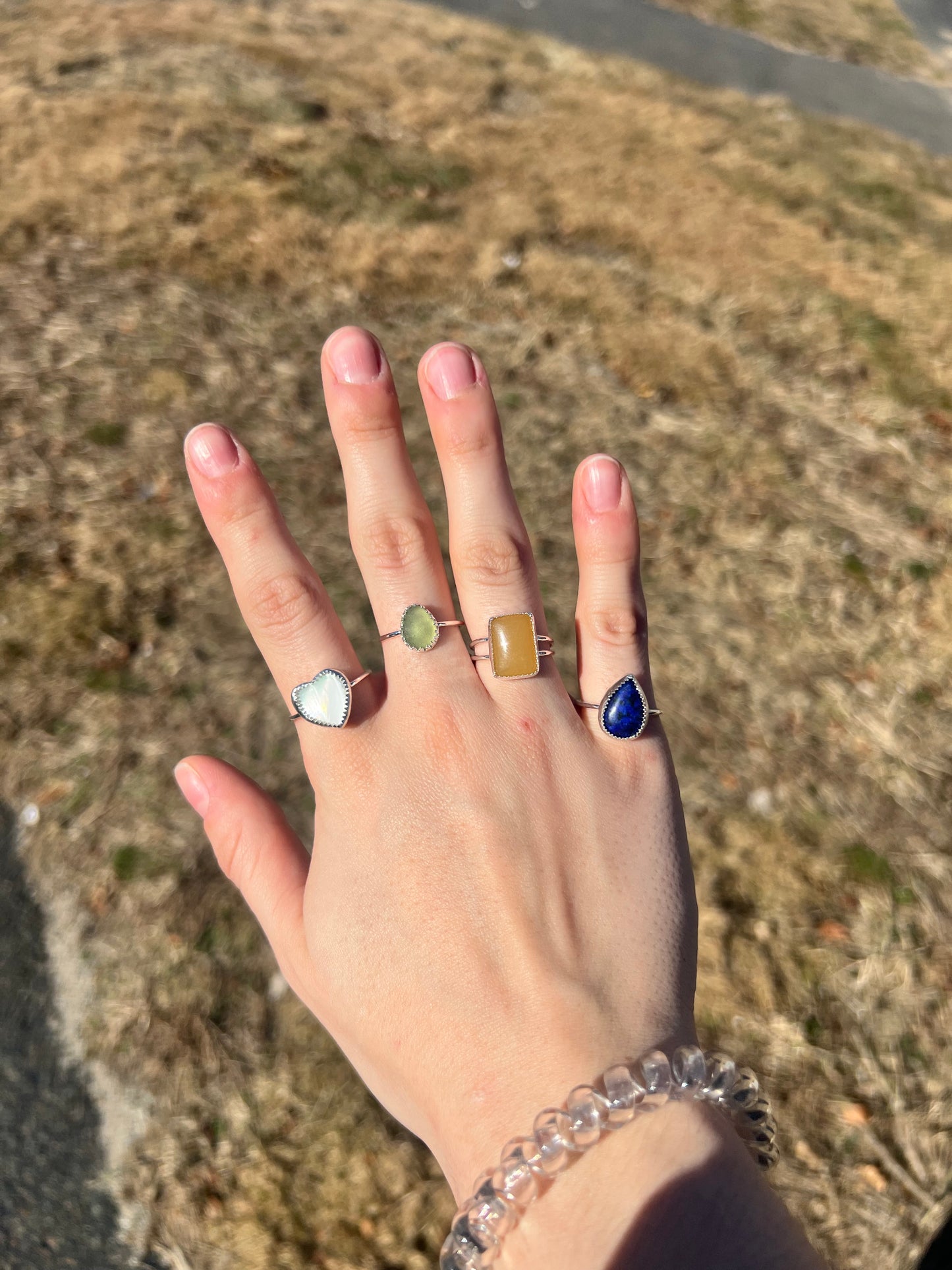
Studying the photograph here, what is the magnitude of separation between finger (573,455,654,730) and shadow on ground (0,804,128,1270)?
5.37 feet

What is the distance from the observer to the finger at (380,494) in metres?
1.83

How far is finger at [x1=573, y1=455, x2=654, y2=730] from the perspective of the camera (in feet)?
5.95

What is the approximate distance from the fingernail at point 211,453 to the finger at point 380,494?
0.23 m

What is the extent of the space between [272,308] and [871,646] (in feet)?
9.49

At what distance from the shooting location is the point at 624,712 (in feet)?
5.72

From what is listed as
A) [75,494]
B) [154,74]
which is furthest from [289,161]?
[75,494]

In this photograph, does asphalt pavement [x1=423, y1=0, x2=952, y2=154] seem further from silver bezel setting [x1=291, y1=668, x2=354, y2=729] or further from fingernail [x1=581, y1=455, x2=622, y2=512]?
silver bezel setting [x1=291, y1=668, x2=354, y2=729]

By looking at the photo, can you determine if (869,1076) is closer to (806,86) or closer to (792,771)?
(792,771)

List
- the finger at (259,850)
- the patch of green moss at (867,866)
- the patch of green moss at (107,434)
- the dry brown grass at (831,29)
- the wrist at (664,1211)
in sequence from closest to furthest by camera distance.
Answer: the wrist at (664,1211)
the finger at (259,850)
the patch of green moss at (867,866)
the patch of green moss at (107,434)
the dry brown grass at (831,29)

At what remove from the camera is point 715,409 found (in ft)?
12.4

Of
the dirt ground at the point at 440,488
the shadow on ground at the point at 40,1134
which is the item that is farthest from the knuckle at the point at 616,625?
the shadow on ground at the point at 40,1134

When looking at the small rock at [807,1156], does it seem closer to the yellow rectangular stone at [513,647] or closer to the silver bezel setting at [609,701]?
the silver bezel setting at [609,701]

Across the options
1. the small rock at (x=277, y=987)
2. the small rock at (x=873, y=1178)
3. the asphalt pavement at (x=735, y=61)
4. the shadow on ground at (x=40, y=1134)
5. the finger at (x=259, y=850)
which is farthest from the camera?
the asphalt pavement at (x=735, y=61)

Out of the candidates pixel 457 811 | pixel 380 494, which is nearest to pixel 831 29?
pixel 380 494
